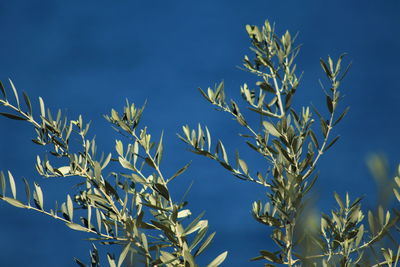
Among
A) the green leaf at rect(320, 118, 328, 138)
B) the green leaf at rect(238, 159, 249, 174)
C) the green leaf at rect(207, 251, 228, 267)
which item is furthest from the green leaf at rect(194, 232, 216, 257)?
the green leaf at rect(320, 118, 328, 138)

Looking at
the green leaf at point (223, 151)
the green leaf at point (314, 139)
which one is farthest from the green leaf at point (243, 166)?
the green leaf at point (314, 139)

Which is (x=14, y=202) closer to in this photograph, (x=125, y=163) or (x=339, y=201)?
(x=125, y=163)

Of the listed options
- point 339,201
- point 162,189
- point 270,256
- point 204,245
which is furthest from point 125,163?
point 339,201

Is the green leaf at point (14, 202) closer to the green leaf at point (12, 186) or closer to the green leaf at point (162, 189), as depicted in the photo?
the green leaf at point (12, 186)

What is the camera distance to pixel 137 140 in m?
1.21

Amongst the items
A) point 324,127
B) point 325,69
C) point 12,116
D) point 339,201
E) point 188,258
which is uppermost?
point 325,69

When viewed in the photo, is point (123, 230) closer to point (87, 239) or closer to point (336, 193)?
point (87, 239)

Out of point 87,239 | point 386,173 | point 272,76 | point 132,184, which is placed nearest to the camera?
point 386,173

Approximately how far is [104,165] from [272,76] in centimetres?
56

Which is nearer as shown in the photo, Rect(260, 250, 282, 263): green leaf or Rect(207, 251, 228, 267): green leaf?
Rect(207, 251, 228, 267): green leaf

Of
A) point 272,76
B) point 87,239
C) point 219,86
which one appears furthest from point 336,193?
point 87,239

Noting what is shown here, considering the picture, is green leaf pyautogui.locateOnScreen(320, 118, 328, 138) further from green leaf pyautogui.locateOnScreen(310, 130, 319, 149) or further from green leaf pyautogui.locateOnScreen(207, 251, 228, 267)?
green leaf pyautogui.locateOnScreen(207, 251, 228, 267)

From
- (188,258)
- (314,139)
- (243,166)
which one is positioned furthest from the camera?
(243,166)

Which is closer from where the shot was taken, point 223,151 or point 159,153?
point 159,153
